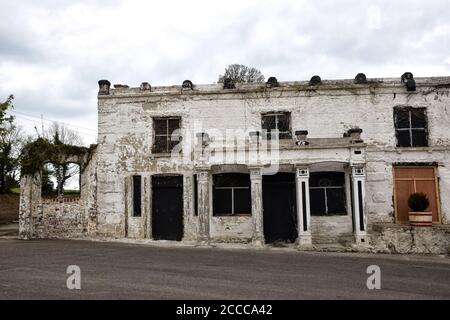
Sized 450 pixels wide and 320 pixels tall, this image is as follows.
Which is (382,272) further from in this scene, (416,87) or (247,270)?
(416,87)

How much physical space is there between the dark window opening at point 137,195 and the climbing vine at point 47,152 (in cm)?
252

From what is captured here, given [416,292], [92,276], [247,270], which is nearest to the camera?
[416,292]

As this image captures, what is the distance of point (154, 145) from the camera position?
16.4 meters

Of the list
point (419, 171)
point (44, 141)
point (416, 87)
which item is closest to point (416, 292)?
point (419, 171)

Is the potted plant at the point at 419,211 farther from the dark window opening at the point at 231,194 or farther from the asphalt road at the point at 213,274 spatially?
the dark window opening at the point at 231,194

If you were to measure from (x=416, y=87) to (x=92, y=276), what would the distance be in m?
14.3

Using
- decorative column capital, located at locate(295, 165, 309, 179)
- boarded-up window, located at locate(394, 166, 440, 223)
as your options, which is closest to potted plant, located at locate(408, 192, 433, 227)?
boarded-up window, located at locate(394, 166, 440, 223)

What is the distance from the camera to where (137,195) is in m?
16.3

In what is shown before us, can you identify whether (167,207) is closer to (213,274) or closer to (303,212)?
(303,212)

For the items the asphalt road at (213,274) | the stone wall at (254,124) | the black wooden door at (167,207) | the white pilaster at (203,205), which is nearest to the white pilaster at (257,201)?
the asphalt road at (213,274)

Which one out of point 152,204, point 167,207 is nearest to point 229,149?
point 167,207

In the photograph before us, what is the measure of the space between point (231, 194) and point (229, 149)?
7.89ft

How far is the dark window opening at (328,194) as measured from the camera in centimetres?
1523

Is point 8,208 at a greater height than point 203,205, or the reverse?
point 203,205
